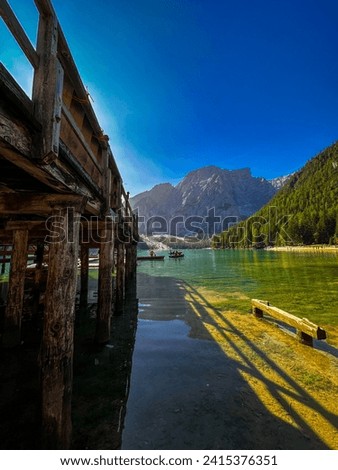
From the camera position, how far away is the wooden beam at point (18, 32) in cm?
198

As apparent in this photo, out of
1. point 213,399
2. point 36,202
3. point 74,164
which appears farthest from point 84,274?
point 74,164

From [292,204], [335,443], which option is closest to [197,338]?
[335,443]

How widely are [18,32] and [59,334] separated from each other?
378cm

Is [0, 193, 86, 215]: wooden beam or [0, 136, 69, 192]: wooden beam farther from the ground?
[0, 136, 69, 192]: wooden beam

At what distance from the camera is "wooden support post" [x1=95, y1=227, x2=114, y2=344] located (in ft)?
25.2

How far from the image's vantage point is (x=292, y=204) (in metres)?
130

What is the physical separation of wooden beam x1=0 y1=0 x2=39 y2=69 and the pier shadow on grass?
215 inches

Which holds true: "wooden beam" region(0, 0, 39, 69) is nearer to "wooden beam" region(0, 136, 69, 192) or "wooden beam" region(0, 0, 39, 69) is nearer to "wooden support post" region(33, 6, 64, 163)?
"wooden support post" region(33, 6, 64, 163)

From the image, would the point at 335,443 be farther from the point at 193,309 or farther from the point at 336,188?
the point at 336,188

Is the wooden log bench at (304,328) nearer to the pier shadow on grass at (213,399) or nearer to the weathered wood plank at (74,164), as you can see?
the pier shadow on grass at (213,399)

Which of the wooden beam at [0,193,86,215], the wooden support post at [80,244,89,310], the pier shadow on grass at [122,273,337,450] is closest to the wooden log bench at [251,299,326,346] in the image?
the pier shadow on grass at [122,273,337,450]

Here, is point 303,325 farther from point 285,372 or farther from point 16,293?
point 16,293

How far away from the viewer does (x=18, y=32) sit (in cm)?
222
